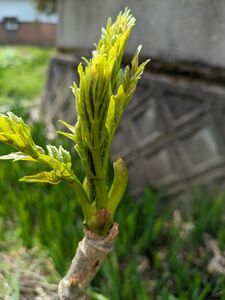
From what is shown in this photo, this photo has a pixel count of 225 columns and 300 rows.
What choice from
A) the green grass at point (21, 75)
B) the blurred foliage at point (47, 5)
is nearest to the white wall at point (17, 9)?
the blurred foliage at point (47, 5)

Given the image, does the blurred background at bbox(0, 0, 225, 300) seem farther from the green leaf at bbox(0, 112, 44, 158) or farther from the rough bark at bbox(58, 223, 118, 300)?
the green leaf at bbox(0, 112, 44, 158)

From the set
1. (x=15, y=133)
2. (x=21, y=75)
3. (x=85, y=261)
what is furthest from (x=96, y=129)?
(x=21, y=75)

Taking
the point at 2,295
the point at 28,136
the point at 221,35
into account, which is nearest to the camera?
the point at 28,136

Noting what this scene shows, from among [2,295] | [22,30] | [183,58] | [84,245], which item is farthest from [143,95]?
[22,30]

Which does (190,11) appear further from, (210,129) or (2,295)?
(2,295)

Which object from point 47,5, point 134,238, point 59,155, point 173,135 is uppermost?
point 59,155

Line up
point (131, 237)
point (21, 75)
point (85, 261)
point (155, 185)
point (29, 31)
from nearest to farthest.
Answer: point (85, 261) → point (131, 237) → point (155, 185) → point (21, 75) → point (29, 31)

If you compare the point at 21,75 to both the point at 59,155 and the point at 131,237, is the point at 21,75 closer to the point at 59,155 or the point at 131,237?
the point at 131,237

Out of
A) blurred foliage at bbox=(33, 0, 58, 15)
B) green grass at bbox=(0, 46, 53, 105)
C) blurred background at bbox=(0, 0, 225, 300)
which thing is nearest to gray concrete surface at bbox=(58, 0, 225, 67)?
blurred background at bbox=(0, 0, 225, 300)
